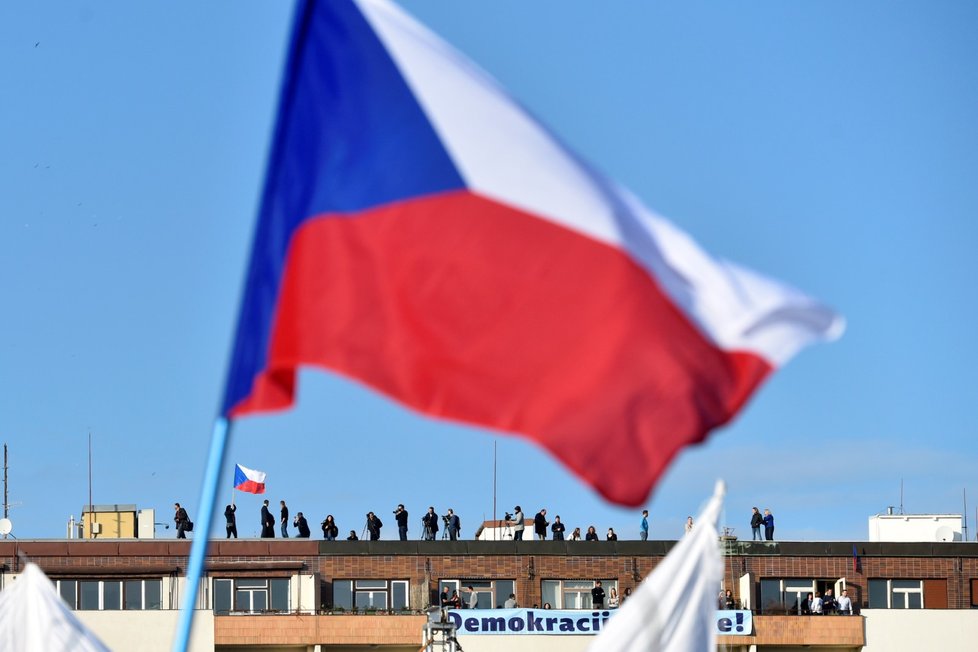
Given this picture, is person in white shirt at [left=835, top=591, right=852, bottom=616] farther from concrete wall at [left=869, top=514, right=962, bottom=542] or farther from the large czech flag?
the large czech flag

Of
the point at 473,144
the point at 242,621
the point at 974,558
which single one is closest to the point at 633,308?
the point at 473,144

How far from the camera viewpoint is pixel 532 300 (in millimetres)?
10469

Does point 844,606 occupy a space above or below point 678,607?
above

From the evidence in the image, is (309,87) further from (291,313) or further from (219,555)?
(219,555)

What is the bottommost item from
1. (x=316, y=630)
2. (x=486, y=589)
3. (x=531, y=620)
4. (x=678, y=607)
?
(x=678, y=607)

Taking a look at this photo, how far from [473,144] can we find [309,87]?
90cm

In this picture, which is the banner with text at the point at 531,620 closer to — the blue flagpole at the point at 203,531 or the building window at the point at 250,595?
the building window at the point at 250,595

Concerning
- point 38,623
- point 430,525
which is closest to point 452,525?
point 430,525

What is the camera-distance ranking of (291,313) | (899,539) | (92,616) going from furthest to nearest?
(899,539) < (92,616) < (291,313)

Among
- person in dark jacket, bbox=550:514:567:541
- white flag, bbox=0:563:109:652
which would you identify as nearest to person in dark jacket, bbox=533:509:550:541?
person in dark jacket, bbox=550:514:567:541

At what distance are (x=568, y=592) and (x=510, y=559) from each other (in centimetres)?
237

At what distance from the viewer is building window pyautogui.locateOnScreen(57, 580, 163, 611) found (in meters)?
71.0

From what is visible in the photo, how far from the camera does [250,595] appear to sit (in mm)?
71688

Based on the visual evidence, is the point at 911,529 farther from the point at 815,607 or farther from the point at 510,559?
the point at 510,559
